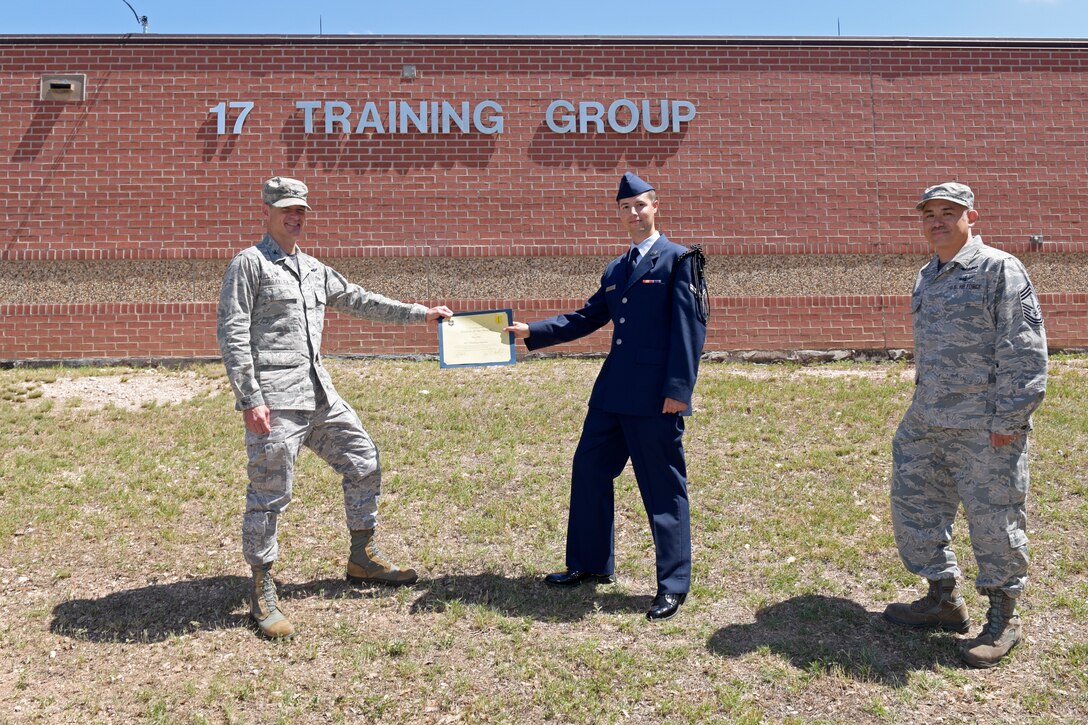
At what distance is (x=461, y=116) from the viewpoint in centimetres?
1042

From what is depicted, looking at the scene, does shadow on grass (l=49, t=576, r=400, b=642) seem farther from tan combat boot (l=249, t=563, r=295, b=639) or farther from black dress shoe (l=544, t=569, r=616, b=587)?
black dress shoe (l=544, t=569, r=616, b=587)

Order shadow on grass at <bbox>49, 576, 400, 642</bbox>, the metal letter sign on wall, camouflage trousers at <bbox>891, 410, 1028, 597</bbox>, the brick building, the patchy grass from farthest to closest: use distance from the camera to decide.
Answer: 1. the metal letter sign on wall
2. the brick building
3. shadow on grass at <bbox>49, 576, 400, 642</bbox>
4. camouflage trousers at <bbox>891, 410, 1028, 597</bbox>
5. the patchy grass

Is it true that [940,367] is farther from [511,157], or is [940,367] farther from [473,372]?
[511,157]

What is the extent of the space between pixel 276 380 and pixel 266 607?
110cm

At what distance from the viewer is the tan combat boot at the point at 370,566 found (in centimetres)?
473

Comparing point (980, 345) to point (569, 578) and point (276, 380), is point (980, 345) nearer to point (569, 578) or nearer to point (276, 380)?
point (569, 578)

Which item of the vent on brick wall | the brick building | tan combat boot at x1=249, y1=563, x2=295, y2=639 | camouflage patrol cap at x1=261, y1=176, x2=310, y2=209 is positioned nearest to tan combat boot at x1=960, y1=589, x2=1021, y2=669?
tan combat boot at x1=249, y1=563, x2=295, y2=639

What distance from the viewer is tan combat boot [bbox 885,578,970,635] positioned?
4113mm

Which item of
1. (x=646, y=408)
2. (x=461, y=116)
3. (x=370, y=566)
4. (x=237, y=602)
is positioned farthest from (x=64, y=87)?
(x=646, y=408)

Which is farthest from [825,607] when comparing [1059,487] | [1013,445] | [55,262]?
[55,262]

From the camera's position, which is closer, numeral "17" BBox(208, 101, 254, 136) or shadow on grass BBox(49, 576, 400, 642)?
shadow on grass BBox(49, 576, 400, 642)

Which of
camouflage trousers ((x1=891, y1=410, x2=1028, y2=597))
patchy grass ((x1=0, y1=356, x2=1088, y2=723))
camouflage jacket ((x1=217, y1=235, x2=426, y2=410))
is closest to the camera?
patchy grass ((x1=0, y1=356, x2=1088, y2=723))

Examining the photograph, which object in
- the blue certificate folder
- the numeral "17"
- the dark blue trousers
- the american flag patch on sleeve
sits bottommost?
the dark blue trousers

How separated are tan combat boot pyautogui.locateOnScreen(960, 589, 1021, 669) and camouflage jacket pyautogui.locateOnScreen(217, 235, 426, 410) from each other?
3.25 m
